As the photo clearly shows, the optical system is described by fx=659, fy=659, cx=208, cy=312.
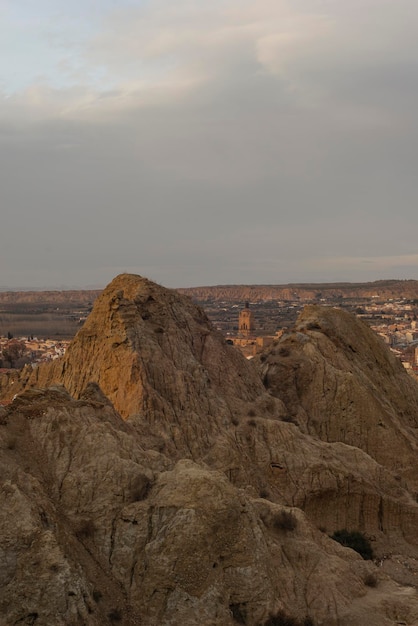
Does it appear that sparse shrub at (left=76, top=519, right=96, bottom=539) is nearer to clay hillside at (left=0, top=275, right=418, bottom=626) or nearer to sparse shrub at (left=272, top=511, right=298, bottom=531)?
clay hillside at (left=0, top=275, right=418, bottom=626)

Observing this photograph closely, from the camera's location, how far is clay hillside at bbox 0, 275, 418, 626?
1313 cm

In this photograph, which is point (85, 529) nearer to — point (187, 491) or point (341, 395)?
point (187, 491)

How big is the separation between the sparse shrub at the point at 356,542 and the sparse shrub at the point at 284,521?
15.8ft

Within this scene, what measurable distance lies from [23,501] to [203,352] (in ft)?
52.2

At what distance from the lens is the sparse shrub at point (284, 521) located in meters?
16.4

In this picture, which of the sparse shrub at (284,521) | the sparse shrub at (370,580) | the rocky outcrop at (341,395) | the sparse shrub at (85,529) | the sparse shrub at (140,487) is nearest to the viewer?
the sparse shrub at (85,529)

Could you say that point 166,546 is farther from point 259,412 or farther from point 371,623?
point 259,412

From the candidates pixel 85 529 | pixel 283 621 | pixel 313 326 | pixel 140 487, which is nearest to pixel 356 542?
pixel 283 621

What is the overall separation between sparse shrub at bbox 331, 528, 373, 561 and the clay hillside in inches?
3.8

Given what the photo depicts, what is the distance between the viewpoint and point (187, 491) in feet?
48.1

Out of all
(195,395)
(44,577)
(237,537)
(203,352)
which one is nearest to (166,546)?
(237,537)

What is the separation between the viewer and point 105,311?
26734 millimetres

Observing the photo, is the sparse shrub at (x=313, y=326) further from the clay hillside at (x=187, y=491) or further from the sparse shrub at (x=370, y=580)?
the sparse shrub at (x=370, y=580)

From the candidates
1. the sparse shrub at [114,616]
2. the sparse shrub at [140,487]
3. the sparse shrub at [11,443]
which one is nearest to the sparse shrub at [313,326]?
the sparse shrub at [140,487]
